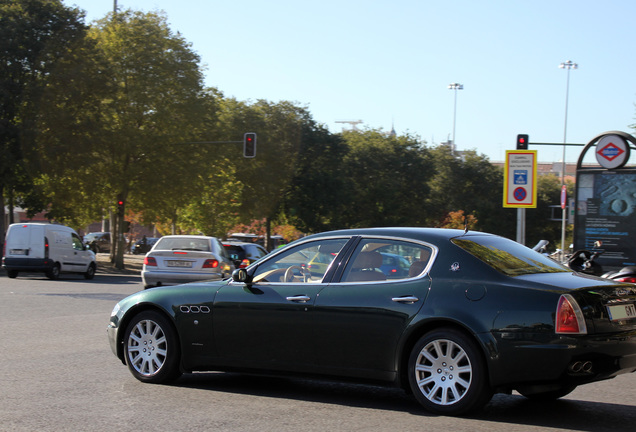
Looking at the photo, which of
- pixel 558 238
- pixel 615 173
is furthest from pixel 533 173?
pixel 558 238

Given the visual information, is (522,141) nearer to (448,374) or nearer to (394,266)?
(394,266)

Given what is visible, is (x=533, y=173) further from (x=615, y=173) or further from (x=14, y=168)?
(x=14, y=168)

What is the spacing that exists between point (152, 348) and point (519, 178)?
11452mm

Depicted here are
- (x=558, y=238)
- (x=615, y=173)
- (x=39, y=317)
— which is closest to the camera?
(x=39, y=317)

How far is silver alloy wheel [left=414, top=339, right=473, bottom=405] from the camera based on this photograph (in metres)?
6.33

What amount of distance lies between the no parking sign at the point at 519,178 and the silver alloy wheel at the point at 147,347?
11091 mm

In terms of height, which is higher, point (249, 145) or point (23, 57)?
point (23, 57)

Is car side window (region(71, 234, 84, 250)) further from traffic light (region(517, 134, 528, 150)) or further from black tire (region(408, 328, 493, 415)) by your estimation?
black tire (region(408, 328, 493, 415))

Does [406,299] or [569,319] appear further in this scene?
[406,299]

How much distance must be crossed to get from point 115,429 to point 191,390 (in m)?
1.70

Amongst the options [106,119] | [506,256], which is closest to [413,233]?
[506,256]

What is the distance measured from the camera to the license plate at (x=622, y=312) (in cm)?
631

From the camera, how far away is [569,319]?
603 centimetres

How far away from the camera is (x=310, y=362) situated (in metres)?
6.98
